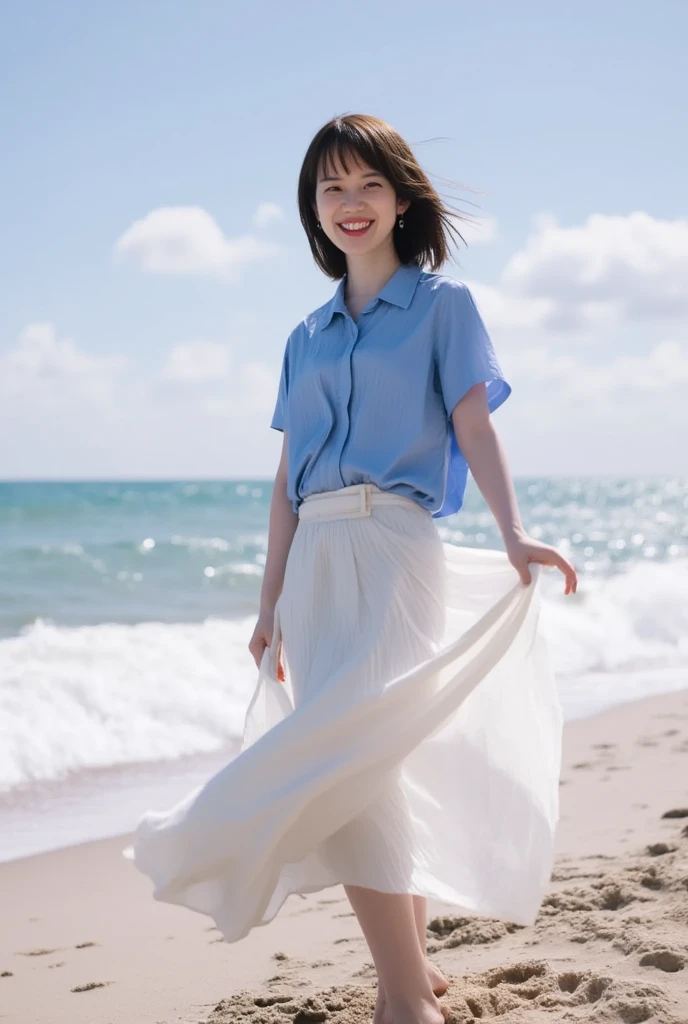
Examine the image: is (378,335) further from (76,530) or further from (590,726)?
(76,530)

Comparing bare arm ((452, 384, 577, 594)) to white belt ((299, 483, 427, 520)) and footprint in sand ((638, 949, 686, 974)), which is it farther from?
footprint in sand ((638, 949, 686, 974))

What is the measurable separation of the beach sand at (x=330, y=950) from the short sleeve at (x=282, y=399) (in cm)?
145

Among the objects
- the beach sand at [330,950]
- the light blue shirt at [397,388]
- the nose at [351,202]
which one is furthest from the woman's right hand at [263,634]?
the nose at [351,202]

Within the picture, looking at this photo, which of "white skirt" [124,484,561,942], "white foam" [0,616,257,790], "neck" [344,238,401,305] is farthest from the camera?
"white foam" [0,616,257,790]

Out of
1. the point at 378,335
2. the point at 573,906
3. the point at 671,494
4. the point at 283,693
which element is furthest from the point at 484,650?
the point at 671,494

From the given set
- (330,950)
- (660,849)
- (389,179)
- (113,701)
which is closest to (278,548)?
(389,179)

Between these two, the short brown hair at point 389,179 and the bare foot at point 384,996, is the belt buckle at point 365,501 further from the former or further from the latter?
the bare foot at point 384,996

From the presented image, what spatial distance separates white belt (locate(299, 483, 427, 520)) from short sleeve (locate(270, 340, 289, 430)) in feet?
1.09

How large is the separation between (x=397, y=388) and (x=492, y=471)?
0.28 meters

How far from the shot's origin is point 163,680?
6.88 meters

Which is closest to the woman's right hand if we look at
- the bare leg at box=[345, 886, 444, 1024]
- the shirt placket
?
the shirt placket

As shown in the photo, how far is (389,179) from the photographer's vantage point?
8.14 feet

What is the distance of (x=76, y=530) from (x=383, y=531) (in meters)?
21.5

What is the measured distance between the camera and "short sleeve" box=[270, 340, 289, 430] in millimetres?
2721
